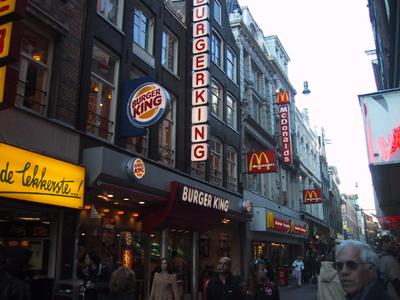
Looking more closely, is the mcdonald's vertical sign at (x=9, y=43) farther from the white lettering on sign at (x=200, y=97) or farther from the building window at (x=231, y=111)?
the building window at (x=231, y=111)

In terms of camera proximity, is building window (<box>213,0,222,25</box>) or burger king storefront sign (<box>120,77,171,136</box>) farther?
building window (<box>213,0,222,25</box>)

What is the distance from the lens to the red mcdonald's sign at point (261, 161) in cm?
2494

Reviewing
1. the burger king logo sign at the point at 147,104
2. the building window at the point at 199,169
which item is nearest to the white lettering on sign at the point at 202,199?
→ the building window at the point at 199,169

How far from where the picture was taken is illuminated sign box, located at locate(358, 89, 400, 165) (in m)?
5.07

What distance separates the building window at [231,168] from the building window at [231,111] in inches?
59.9

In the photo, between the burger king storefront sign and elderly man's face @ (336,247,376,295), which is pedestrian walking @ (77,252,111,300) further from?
elderly man's face @ (336,247,376,295)

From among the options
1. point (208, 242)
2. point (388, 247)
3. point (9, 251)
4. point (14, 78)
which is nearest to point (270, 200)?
point (208, 242)

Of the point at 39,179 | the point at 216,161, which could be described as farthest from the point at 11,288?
the point at 216,161

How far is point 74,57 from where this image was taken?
1262 cm

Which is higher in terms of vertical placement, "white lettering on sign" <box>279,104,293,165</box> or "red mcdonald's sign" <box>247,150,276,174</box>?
"white lettering on sign" <box>279,104,293,165</box>

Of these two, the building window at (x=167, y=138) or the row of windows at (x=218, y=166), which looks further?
the row of windows at (x=218, y=166)

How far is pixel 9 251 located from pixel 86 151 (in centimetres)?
817

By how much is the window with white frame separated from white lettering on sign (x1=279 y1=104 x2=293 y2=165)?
9515mm

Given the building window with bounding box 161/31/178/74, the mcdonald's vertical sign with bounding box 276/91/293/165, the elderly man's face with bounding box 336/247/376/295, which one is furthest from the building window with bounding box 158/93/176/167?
the mcdonald's vertical sign with bounding box 276/91/293/165
